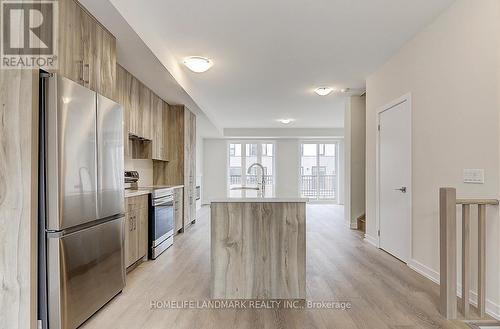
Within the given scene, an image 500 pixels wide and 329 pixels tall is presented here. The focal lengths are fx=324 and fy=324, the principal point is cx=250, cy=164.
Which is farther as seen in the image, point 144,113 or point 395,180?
point 144,113

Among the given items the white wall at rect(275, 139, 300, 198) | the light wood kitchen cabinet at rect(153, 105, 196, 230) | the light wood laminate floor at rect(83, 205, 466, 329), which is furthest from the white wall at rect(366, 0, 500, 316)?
the white wall at rect(275, 139, 300, 198)

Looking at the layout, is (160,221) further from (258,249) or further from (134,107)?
(258,249)

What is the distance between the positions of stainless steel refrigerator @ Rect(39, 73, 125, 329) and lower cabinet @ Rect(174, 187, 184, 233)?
9.13 feet

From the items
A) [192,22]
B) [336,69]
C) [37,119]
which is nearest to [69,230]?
[37,119]

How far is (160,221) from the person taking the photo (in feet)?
14.6

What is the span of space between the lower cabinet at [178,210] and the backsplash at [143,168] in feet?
1.93

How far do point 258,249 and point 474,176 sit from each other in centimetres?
190

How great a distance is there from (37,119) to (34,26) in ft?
1.82

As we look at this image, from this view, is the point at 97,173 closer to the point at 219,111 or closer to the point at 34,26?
the point at 34,26

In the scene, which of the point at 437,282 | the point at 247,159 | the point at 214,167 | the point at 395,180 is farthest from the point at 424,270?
the point at 214,167

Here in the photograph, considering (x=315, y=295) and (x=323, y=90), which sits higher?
(x=323, y=90)

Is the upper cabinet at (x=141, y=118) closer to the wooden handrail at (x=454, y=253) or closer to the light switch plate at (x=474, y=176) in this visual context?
the wooden handrail at (x=454, y=253)

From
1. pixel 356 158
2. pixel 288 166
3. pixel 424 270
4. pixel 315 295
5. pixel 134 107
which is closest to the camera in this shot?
pixel 315 295

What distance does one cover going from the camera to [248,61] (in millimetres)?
4457
